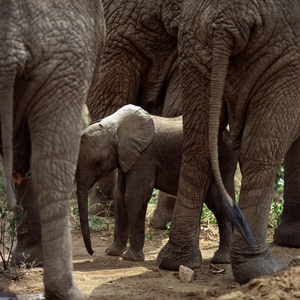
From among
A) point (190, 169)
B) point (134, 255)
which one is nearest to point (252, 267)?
point (190, 169)

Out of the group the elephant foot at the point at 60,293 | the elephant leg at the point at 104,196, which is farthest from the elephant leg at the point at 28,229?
the elephant leg at the point at 104,196

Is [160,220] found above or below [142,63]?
below

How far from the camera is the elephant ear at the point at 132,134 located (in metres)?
5.11

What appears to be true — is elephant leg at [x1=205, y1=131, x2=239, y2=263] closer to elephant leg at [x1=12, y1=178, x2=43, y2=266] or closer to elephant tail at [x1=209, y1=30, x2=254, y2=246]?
elephant tail at [x1=209, y1=30, x2=254, y2=246]

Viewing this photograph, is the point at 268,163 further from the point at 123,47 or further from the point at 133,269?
the point at 123,47

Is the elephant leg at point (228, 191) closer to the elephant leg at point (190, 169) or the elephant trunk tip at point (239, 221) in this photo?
the elephant leg at point (190, 169)

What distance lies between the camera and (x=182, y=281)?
14.5ft

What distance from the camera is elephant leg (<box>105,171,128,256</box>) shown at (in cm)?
529

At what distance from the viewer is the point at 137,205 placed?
5086 millimetres

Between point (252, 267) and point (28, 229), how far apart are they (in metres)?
1.46

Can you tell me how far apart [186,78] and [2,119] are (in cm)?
142

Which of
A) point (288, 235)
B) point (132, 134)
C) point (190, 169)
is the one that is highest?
point (132, 134)

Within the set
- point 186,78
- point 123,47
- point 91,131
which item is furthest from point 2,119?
point 123,47

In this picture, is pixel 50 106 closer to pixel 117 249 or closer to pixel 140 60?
pixel 117 249
